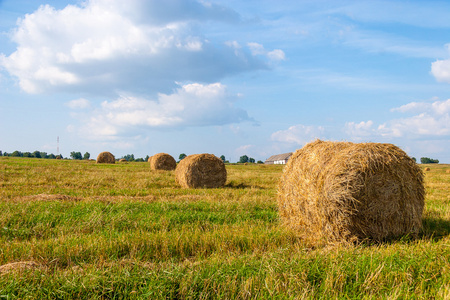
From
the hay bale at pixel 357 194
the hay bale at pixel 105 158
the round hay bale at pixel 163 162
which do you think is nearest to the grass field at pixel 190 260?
the hay bale at pixel 357 194

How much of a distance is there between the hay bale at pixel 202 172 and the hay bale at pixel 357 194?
29.0 feet

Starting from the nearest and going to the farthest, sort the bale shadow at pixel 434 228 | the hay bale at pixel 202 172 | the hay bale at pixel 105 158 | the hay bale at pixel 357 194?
the hay bale at pixel 357 194 < the bale shadow at pixel 434 228 < the hay bale at pixel 202 172 < the hay bale at pixel 105 158

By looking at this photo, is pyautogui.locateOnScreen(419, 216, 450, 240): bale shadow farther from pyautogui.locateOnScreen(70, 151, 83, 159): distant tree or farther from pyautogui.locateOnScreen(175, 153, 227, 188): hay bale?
pyautogui.locateOnScreen(70, 151, 83, 159): distant tree

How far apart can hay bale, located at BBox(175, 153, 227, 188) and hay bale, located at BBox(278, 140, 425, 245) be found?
29.0ft

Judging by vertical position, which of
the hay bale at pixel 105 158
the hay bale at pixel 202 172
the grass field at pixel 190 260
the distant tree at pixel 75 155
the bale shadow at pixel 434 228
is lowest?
the bale shadow at pixel 434 228

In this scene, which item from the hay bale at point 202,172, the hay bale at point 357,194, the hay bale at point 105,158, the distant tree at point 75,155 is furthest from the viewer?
the distant tree at point 75,155

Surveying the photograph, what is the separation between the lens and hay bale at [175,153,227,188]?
620 inches

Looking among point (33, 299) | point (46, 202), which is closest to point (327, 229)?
point (33, 299)

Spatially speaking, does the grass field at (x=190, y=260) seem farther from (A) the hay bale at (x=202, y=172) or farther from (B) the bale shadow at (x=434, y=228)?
(A) the hay bale at (x=202, y=172)

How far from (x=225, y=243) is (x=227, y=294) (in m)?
1.96

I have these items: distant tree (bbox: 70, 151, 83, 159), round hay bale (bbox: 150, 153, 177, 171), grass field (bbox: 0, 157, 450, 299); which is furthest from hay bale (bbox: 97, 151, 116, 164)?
distant tree (bbox: 70, 151, 83, 159)

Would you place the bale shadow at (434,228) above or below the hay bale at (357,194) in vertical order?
below

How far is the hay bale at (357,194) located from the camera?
21.1 ft

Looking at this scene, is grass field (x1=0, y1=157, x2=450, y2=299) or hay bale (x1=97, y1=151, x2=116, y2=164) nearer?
grass field (x1=0, y1=157, x2=450, y2=299)
